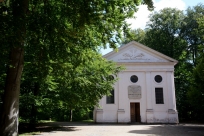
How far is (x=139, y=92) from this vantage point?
25.2 metres

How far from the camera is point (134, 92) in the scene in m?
25.3

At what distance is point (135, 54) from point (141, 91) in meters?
4.40

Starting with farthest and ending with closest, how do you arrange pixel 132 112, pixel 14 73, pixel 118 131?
1. pixel 132 112
2. pixel 118 131
3. pixel 14 73

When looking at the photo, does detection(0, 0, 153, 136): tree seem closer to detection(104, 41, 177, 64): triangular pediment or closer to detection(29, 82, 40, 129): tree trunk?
detection(29, 82, 40, 129): tree trunk

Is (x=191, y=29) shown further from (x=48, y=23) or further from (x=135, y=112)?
(x=48, y=23)

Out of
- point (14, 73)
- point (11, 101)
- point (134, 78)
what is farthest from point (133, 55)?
point (11, 101)

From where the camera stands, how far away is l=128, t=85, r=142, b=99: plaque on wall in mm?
25188

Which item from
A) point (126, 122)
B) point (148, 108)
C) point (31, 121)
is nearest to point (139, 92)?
→ point (148, 108)

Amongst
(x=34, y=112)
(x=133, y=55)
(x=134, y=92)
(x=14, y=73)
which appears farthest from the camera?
(x=133, y=55)

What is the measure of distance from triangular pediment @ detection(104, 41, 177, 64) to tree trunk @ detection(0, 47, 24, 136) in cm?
1857

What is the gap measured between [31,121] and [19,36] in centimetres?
910

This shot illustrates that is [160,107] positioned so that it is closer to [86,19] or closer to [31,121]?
[31,121]

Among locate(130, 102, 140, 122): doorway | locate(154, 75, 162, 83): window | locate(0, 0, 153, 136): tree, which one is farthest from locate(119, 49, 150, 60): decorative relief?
locate(0, 0, 153, 136): tree

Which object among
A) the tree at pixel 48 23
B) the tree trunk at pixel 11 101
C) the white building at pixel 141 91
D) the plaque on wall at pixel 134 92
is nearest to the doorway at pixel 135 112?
the white building at pixel 141 91
